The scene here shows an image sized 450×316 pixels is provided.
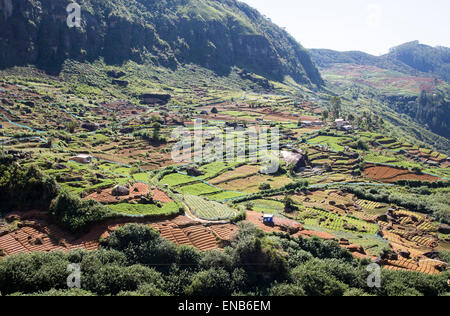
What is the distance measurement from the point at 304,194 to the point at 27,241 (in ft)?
169

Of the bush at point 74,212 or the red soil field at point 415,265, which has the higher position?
the bush at point 74,212

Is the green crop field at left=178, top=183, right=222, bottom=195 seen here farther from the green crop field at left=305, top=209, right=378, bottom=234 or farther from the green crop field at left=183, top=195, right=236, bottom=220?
the green crop field at left=305, top=209, right=378, bottom=234

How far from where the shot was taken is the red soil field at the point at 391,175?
254 ft

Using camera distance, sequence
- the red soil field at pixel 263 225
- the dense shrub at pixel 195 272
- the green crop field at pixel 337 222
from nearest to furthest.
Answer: the dense shrub at pixel 195 272 < the red soil field at pixel 263 225 < the green crop field at pixel 337 222

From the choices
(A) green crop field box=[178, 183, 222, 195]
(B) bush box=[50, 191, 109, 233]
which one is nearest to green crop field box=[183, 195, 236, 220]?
(B) bush box=[50, 191, 109, 233]

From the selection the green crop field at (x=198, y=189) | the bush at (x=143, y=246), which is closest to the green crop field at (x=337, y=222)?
the green crop field at (x=198, y=189)

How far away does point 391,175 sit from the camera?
79312 mm

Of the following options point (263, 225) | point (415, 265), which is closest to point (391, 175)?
point (415, 265)

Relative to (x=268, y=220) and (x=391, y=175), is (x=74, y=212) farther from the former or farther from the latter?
(x=391, y=175)

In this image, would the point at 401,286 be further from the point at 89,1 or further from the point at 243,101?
the point at 89,1

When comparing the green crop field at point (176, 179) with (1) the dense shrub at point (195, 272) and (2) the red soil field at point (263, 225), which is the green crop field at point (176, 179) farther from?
(1) the dense shrub at point (195, 272)

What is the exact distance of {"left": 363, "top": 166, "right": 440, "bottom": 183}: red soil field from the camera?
7738 centimetres

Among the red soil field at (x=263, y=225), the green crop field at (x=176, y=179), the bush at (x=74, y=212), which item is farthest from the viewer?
the green crop field at (x=176, y=179)
